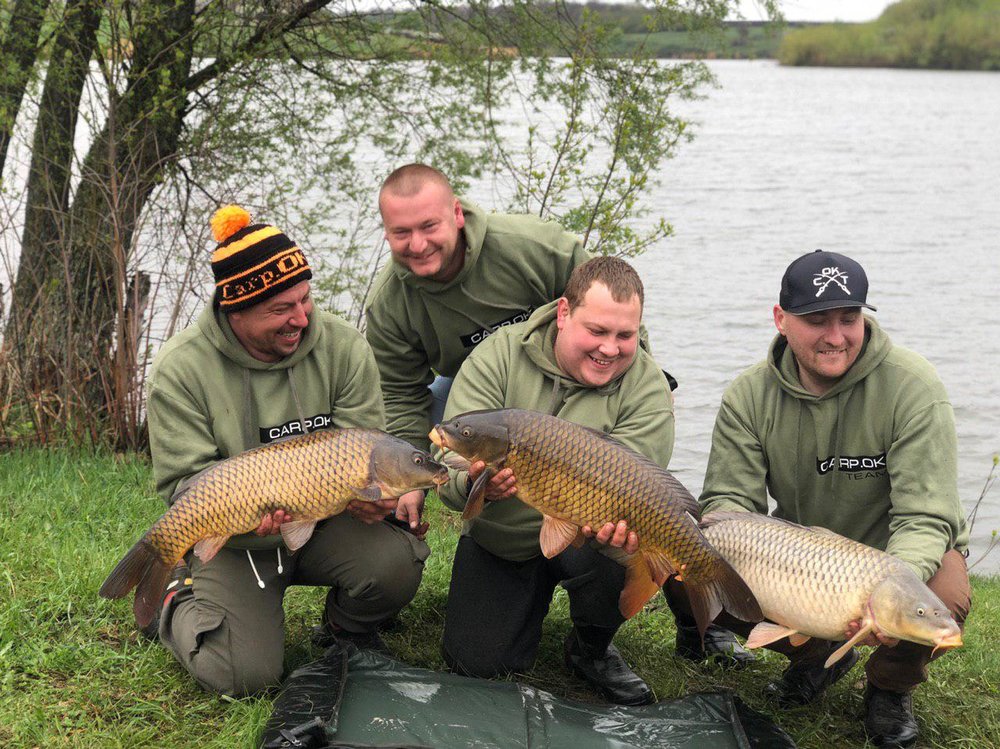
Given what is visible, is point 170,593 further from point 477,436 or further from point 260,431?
point 477,436

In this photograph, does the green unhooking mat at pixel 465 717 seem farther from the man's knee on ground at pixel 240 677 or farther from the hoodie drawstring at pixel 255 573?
the hoodie drawstring at pixel 255 573

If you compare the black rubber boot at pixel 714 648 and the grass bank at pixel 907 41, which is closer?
the black rubber boot at pixel 714 648

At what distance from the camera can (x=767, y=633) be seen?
A: 2818 mm

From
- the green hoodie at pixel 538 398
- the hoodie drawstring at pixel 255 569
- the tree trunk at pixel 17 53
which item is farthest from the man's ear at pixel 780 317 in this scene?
the tree trunk at pixel 17 53

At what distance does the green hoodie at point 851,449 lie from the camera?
3.05m

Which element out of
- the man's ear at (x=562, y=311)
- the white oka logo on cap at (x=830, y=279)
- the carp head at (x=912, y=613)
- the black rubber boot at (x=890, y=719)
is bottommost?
the black rubber boot at (x=890, y=719)

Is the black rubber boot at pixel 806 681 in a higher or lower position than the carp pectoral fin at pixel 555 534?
lower

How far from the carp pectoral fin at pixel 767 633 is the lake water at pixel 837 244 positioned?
3956 mm

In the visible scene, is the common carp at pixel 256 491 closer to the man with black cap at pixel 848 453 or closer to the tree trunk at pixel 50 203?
A: the man with black cap at pixel 848 453

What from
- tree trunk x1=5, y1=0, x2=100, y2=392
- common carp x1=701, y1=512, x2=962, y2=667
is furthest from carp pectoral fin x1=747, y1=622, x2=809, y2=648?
tree trunk x1=5, y1=0, x2=100, y2=392

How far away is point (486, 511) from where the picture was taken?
331 cm

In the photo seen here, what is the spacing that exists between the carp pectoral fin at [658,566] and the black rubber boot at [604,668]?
17.6 inches

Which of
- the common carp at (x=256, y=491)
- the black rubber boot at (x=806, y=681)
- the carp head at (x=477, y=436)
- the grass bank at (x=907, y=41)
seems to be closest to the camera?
the carp head at (x=477, y=436)

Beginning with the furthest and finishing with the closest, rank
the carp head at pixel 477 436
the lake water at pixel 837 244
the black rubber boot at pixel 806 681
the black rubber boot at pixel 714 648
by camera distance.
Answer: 1. the lake water at pixel 837 244
2. the black rubber boot at pixel 714 648
3. the black rubber boot at pixel 806 681
4. the carp head at pixel 477 436
